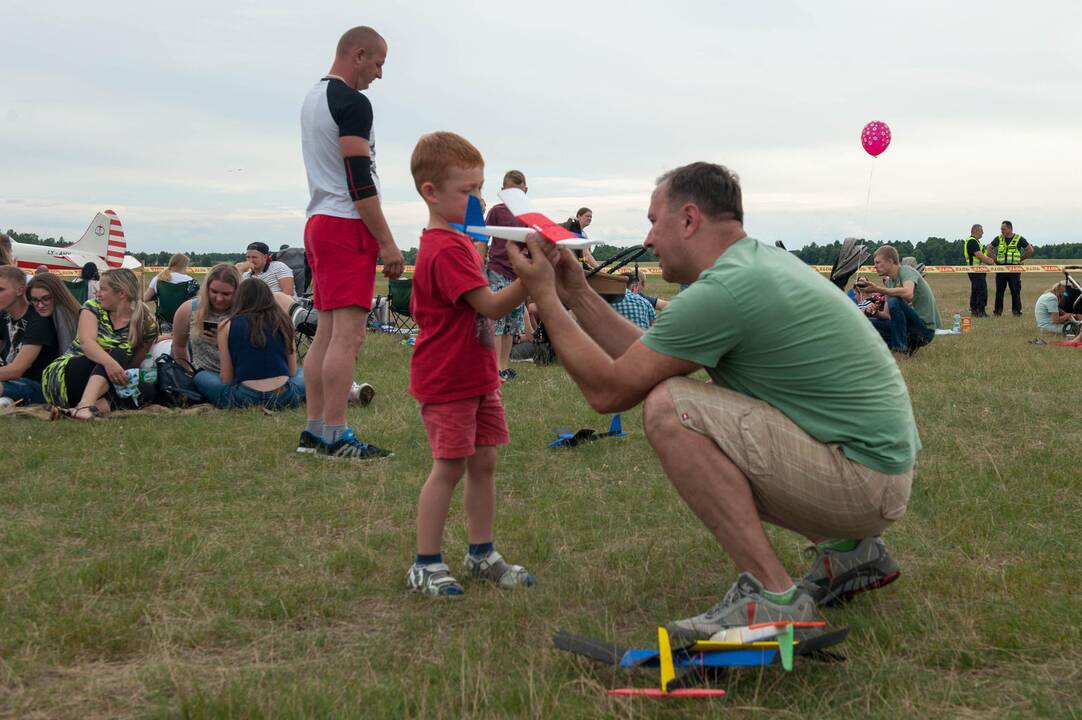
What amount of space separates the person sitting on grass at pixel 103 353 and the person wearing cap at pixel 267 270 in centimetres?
396

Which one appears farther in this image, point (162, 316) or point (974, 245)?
point (974, 245)

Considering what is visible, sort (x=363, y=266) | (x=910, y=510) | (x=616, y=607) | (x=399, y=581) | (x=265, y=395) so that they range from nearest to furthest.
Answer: (x=616, y=607) → (x=399, y=581) → (x=910, y=510) → (x=363, y=266) → (x=265, y=395)

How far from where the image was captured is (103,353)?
24.0 ft

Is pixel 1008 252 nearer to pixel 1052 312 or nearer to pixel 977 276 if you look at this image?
pixel 977 276

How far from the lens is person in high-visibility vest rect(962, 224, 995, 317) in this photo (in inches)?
776

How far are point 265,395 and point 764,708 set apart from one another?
582cm

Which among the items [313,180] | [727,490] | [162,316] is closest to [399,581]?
[727,490]

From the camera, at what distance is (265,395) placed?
7.52 metres

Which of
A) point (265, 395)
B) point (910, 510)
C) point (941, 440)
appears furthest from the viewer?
point (265, 395)

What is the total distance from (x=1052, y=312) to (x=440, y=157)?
13.4 metres

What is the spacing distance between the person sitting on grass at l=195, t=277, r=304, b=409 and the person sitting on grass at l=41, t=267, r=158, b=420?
0.62m

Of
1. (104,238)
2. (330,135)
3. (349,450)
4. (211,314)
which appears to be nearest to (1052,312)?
(211,314)

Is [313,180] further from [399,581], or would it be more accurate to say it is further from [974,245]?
[974,245]

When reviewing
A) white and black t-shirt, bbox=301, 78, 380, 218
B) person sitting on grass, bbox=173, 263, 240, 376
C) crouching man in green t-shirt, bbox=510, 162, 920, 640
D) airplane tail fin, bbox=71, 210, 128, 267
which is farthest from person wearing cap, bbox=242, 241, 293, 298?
airplane tail fin, bbox=71, 210, 128, 267
